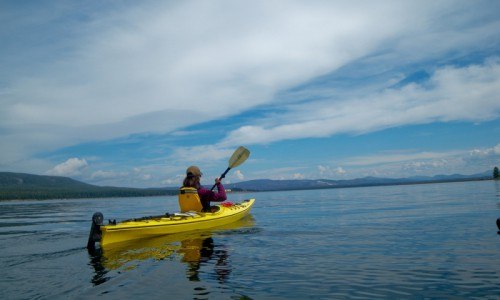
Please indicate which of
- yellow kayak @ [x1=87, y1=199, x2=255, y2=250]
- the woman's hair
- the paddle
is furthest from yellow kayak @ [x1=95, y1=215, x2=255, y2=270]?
the paddle

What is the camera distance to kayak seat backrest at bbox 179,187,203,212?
17000 millimetres

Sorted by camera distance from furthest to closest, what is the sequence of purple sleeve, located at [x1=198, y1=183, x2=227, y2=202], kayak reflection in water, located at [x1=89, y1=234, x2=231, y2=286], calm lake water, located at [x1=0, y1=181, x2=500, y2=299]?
purple sleeve, located at [x1=198, y1=183, x2=227, y2=202] < kayak reflection in water, located at [x1=89, y1=234, x2=231, y2=286] < calm lake water, located at [x1=0, y1=181, x2=500, y2=299]

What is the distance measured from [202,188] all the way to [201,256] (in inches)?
244

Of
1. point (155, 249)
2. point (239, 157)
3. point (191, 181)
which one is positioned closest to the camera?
point (155, 249)

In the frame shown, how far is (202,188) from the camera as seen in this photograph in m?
17.8

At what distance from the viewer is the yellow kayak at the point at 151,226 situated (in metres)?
13.2

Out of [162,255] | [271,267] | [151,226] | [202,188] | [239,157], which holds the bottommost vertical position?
[271,267]

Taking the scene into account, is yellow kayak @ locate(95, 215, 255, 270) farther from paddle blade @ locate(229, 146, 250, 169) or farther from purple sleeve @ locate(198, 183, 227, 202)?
paddle blade @ locate(229, 146, 250, 169)

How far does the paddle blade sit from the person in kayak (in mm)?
3211

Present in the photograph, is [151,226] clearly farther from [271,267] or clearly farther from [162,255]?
[271,267]

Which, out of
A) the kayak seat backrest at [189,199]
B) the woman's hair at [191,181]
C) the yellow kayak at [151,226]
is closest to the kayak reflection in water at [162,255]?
the yellow kayak at [151,226]

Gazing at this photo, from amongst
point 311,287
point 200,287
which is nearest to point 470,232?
point 311,287

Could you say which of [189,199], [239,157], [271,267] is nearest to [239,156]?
[239,157]

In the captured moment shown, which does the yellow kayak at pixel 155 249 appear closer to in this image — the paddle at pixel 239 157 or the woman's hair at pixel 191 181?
the woman's hair at pixel 191 181
